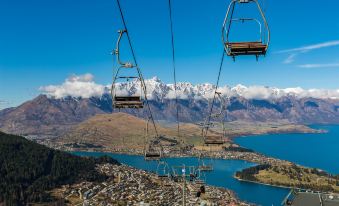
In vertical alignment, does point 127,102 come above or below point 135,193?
above

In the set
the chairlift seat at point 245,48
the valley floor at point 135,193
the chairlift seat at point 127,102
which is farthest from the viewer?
the valley floor at point 135,193

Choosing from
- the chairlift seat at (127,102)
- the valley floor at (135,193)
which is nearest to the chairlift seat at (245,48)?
the chairlift seat at (127,102)

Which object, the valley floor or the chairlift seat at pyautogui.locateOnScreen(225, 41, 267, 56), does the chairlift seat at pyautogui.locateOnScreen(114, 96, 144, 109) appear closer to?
the chairlift seat at pyautogui.locateOnScreen(225, 41, 267, 56)

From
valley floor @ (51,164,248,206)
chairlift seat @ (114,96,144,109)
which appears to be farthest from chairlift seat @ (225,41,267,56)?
valley floor @ (51,164,248,206)

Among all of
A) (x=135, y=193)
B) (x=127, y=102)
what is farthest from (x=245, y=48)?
(x=135, y=193)

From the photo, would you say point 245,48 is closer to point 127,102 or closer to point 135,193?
point 127,102

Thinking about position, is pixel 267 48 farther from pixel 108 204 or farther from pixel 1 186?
pixel 1 186

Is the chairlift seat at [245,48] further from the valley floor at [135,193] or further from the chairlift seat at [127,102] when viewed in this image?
the valley floor at [135,193]
